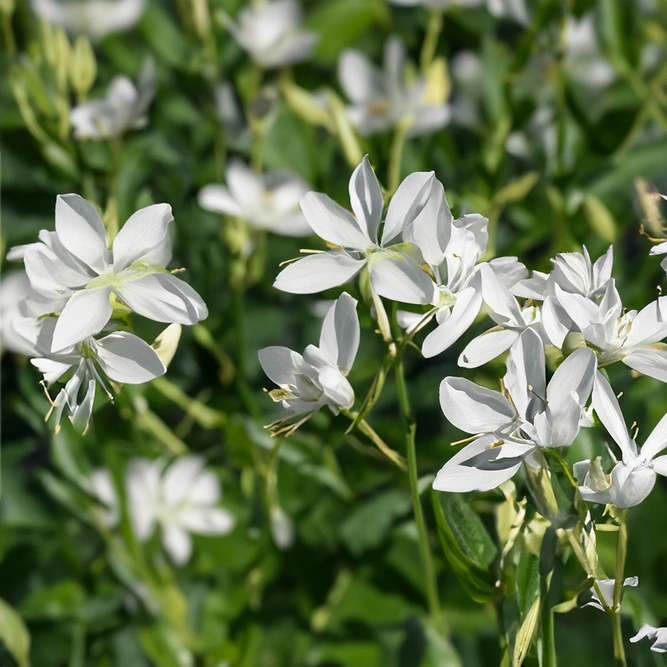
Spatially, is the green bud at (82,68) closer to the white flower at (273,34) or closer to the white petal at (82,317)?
the white flower at (273,34)

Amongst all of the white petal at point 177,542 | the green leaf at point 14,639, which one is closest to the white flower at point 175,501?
the white petal at point 177,542

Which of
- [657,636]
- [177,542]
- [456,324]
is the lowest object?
[177,542]

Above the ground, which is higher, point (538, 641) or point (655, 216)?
point (655, 216)

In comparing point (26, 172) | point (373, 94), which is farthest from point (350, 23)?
point (26, 172)

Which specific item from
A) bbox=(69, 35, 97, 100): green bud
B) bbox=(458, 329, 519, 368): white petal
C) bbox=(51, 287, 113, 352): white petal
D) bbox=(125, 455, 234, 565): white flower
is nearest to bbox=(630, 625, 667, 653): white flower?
bbox=(458, 329, 519, 368): white petal

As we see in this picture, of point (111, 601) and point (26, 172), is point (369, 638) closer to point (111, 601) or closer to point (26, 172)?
point (111, 601)

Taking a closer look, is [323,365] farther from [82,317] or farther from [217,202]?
[217,202]

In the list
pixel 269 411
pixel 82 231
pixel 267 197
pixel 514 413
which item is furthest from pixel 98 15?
pixel 514 413
